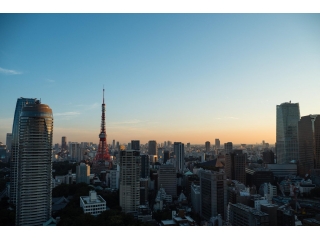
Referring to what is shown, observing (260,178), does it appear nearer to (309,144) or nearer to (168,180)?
(309,144)

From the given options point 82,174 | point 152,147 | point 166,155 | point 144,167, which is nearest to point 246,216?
point 144,167

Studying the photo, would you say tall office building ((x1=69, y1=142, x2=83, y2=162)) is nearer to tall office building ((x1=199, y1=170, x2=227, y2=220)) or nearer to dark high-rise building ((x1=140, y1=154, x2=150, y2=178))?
dark high-rise building ((x1=140, y1=154, x2=150, y2=178))

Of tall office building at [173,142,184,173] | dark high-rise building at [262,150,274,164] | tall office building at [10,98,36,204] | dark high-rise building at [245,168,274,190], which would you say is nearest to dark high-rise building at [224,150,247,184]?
dark high-rise building at [245,168,274,190]

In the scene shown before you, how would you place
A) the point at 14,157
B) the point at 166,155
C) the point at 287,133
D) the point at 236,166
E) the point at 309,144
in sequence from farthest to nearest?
the point at 166,155 → the point at 287,133 → the point at 309,144 → the point at 236,166 → the point at 14,157

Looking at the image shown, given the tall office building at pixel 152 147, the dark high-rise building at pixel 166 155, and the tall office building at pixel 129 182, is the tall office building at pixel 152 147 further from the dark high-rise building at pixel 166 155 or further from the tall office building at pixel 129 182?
the tall office building at pixel 129 182

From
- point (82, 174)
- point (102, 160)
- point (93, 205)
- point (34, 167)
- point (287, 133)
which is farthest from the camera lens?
point (102, 160)
